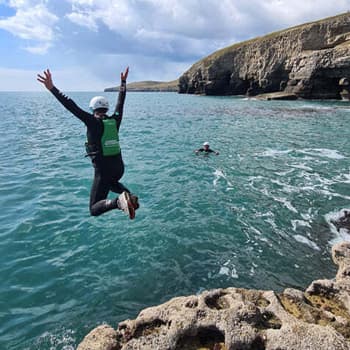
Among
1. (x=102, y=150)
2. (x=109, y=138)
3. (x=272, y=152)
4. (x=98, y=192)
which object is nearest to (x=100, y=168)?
(x=102, y=150)

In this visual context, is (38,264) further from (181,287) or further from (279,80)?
(279,80)

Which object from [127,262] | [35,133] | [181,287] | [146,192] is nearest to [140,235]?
[127,262]

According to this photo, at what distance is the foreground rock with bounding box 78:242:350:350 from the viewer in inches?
163

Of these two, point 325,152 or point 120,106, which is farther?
point 325,152

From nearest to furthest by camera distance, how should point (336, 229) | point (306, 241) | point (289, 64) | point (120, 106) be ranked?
point (120, 106), point (306, 241), point (336, 229), point (289, 64)

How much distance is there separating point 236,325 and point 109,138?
482 centimetres

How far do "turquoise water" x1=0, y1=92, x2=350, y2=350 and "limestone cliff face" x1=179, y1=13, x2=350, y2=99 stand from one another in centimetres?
5581

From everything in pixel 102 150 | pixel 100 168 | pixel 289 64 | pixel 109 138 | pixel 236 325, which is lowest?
pixel 236 325

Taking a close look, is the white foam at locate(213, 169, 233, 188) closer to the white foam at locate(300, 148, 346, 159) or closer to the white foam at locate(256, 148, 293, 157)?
the white foam at locate(256, 148, 293, 157)

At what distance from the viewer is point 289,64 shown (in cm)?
8038

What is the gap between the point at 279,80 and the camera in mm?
87062

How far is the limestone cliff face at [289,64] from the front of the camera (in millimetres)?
67938

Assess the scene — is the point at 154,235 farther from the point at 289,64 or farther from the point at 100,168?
the point at 289,64

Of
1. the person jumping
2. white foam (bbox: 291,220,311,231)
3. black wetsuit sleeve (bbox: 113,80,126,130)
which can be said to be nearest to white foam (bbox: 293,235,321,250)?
white foam (bbox: 291,220,311,231)
